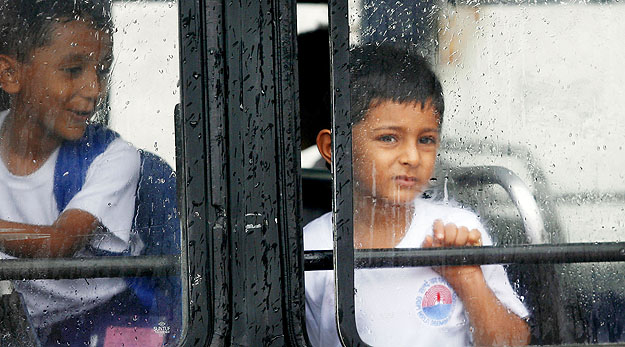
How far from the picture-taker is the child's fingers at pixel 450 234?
51.5 inches

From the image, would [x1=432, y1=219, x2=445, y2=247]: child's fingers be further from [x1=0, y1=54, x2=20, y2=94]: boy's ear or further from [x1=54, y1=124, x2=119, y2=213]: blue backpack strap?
[x1=0, y1=54, x2=20, y2=94]: boy's ear

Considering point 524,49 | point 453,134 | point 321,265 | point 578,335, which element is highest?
point 524,49

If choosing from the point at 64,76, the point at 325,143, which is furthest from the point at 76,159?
the point at 325,143

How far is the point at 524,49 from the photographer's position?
4.20ft

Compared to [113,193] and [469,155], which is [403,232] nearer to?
[469,155]

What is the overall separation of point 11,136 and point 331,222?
1.52 ft

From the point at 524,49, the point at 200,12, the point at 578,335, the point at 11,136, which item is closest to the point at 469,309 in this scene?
the point at 578,335

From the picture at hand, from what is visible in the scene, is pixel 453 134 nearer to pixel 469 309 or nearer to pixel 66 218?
pixel 469 309

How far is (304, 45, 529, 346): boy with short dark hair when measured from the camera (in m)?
1.27

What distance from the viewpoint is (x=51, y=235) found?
1217 millimetres

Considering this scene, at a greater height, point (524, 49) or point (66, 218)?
point (524, 49)

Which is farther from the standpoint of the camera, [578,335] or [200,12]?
[578,335]

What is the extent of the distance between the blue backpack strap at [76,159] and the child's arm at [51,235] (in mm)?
24

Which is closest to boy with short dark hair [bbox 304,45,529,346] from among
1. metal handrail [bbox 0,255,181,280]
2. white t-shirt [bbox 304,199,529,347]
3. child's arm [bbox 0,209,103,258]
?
white t-shirt [bbox 304,199,529,347]
